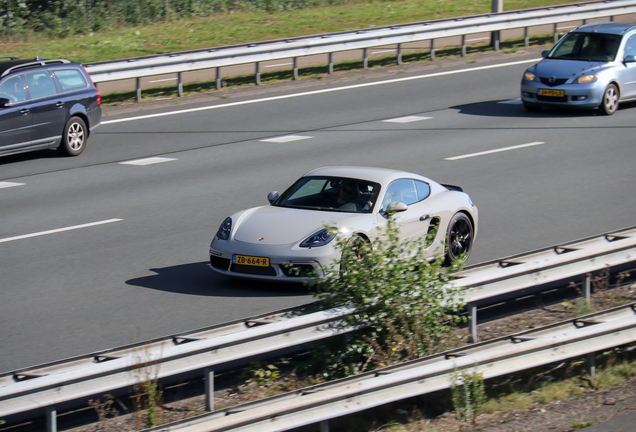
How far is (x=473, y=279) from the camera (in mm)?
7309

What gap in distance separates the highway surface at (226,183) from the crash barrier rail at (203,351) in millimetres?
1585

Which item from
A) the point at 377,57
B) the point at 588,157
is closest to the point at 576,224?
the point at 588,157

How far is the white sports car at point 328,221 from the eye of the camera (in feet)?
29.3

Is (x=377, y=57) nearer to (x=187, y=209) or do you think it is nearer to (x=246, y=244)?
(x=187, y=209)

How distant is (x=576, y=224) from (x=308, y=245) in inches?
170

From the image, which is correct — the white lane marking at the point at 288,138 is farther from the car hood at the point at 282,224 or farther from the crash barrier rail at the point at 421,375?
the crash barrier rail at the point at 421,375

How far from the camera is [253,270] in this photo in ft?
29.8

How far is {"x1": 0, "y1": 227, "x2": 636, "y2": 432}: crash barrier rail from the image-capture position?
550cm

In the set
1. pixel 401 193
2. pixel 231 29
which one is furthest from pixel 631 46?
pixel 231 29

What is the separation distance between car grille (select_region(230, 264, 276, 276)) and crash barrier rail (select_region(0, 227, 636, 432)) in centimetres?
206

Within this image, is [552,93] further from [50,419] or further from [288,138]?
[50,419]

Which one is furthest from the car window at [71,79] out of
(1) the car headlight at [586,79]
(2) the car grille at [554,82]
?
(1) the car headlight at [586,79]

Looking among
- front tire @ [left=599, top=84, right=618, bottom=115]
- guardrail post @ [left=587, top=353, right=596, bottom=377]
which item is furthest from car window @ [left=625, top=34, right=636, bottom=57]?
guardrail post @ [left=587, top=353, right=596, bottom=377]

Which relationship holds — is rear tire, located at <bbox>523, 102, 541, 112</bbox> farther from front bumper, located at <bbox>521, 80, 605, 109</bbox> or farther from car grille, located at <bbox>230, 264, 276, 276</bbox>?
car grille, located at <bbox>230, 264, 276, 276</bbox>
